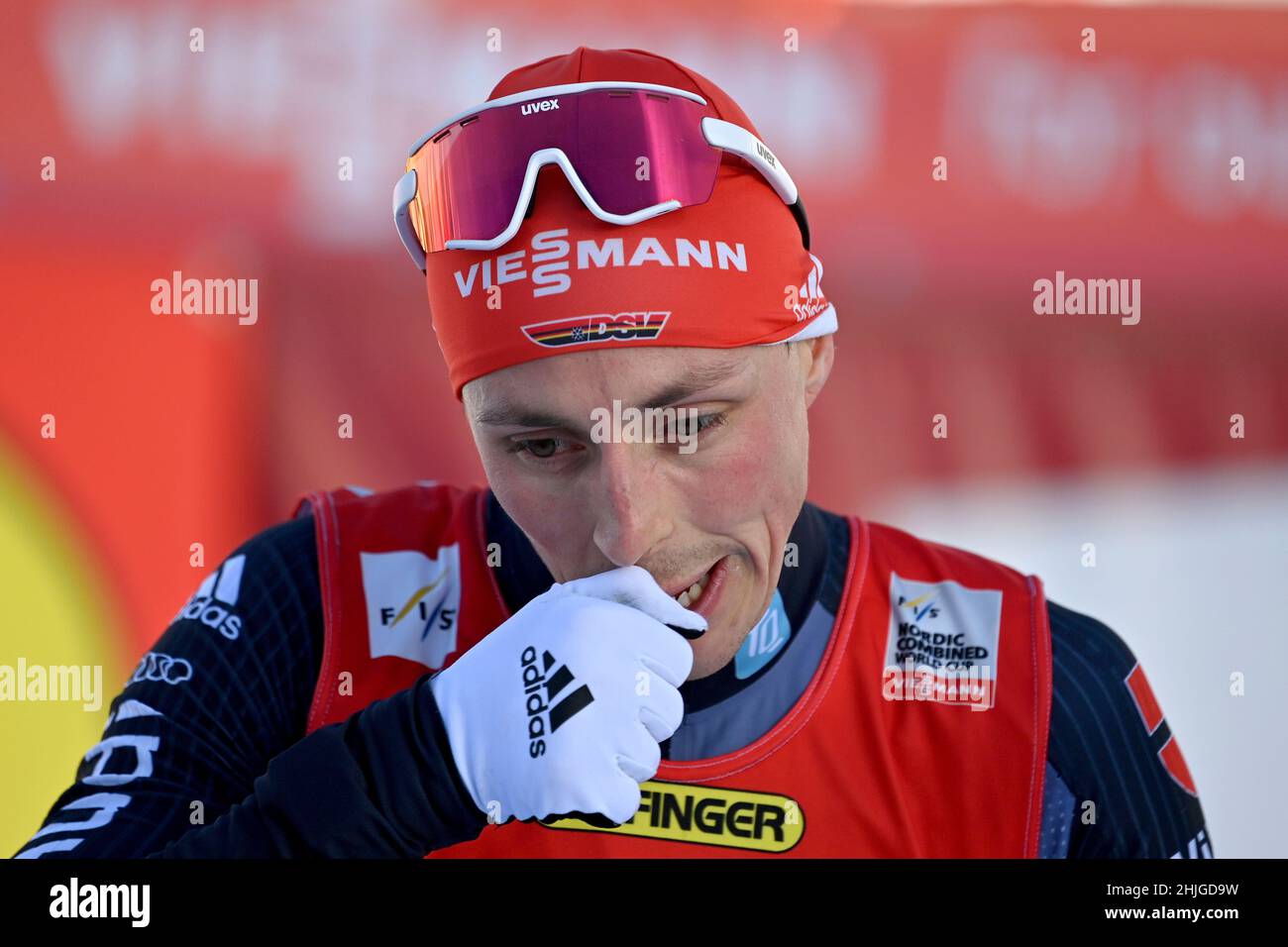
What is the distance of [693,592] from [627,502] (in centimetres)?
20

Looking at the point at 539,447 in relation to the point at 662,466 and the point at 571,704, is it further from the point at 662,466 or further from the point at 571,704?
the point at 571,704

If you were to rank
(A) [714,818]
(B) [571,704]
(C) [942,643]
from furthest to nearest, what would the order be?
(C) [942,643] → (A) [714,818] → (B) [571,704]

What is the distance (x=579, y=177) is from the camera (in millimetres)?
1242

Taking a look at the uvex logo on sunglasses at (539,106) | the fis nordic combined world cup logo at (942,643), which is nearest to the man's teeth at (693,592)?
the fis nordic combined world cup logo at (942,643)

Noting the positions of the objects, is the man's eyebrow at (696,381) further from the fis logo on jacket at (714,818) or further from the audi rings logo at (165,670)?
the audi rings logo at (165,670)

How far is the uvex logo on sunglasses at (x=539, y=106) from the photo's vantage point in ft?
4.20

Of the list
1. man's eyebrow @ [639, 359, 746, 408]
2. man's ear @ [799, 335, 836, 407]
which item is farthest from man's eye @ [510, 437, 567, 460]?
man's ear @ [799, 335, 836, 407]

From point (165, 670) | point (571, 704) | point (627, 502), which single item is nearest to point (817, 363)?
point (627, 502)

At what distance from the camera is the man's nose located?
1.18 m

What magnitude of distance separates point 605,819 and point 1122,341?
5.86ft

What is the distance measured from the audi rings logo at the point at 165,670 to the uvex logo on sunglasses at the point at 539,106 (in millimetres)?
821

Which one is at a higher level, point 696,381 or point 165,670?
point 696,381
